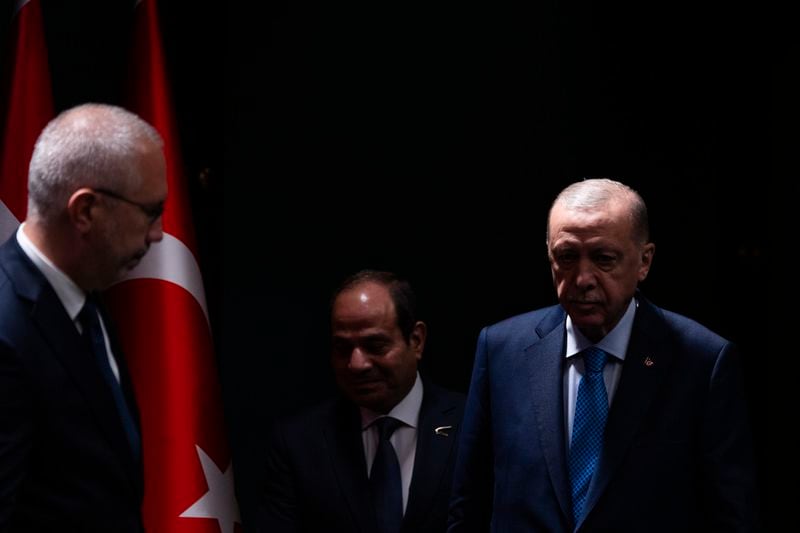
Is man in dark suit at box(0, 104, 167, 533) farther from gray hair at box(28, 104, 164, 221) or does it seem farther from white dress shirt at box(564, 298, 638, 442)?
white dress shirt at box(564, 298, 638, 442)

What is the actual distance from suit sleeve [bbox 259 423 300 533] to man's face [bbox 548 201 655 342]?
1105 millimetres

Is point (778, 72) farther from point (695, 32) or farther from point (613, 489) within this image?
point (613, 489)

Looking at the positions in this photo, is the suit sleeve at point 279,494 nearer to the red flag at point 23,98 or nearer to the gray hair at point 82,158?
the red flag at point 23,98

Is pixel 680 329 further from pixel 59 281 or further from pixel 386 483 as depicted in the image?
pixel 59 281

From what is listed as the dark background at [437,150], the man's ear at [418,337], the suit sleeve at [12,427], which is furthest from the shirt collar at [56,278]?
the dark background at [437,150]

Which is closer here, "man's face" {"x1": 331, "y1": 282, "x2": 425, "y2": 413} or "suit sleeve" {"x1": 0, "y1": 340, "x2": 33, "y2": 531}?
"suit sleeve" {"x1": 0, "y1": 340, "x2": 33, "y2": 531}

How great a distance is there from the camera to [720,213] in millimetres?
3959

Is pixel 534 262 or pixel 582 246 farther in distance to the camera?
pixel 534 262

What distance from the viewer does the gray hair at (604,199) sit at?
284 cm

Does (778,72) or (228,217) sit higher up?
(778,72)

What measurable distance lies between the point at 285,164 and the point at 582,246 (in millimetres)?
1642

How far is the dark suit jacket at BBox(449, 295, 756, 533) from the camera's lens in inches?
107

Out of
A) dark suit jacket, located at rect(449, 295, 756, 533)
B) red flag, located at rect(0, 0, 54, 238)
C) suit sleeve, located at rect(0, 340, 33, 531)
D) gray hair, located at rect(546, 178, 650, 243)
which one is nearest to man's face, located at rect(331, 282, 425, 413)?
dark suit jacket, located at rect(449, 295, 756, 533)

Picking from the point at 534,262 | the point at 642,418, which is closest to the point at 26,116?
the point at 534,262
